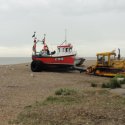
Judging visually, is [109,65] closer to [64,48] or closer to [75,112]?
[64,48]

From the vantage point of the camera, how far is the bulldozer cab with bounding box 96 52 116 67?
30.9 metres

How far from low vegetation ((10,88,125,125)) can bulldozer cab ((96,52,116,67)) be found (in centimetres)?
1534

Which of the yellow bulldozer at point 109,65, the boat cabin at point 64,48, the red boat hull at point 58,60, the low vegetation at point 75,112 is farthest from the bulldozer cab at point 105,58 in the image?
the low vegetation at point 75,112

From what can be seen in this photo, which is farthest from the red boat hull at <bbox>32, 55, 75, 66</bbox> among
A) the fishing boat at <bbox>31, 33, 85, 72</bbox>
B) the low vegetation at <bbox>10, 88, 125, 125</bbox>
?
the low vegetation at <bbox>10, 88, 125, 125</bbox>

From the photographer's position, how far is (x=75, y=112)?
12.0 metres

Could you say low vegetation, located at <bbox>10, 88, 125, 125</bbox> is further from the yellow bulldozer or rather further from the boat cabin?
the boat cabin

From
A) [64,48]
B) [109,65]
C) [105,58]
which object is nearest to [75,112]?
[109,65]

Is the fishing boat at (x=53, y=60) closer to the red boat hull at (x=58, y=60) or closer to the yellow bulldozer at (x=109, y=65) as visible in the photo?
the red boat hull at (x=58, y=60)

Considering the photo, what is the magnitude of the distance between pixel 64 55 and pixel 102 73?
5502 millimetres

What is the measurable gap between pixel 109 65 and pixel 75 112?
19075mm

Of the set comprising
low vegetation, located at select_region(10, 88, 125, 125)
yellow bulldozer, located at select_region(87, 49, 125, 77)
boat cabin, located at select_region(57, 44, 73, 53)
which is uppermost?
boat cabin, located at select_region(57, 44, 73, 53)

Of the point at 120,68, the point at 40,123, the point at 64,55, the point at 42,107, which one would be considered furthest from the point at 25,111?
the point at 64,55

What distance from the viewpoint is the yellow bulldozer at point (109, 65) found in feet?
99.2

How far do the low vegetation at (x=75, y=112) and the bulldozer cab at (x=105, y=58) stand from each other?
50.3 ft
